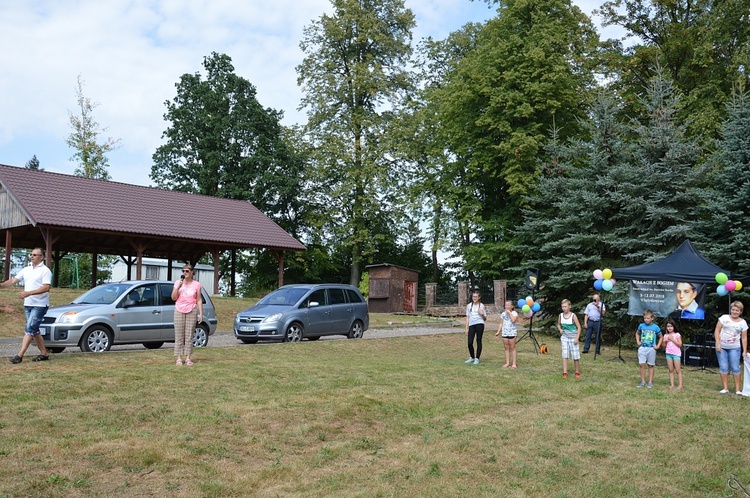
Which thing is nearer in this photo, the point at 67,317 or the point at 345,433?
the point at 345,433

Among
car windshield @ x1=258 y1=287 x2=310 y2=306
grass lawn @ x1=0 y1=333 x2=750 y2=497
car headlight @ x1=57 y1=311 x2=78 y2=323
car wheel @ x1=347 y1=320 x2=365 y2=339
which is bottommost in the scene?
grass lawn @ x1=0 y1=333 x2=750 y2=497

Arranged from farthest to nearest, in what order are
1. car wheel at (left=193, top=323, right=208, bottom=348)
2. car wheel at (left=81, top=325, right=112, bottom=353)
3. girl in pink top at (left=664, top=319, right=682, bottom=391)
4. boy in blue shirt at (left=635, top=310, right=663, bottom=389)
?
car wheel at (left=193, top=323, right=208, bottom=348), car wheel at (left=81, top=325, right=112, bottom=353), boy in blue shirt at (left=635, top=310, right=663, bottom=389), girl in pink top at (left=664, top=319, right=682, bottom=391)

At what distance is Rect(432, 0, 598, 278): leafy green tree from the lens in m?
34.0

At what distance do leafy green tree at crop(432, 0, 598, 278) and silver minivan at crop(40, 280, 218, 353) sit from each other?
2006cm

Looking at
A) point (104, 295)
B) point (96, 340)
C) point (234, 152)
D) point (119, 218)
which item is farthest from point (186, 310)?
point (234, 152)

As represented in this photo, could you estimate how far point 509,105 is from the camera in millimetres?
34312

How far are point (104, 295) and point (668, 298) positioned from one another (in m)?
A: 13.6

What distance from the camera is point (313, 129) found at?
46.2m

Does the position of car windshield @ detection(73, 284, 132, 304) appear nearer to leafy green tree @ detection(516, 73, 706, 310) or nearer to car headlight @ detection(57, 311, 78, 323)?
car headlight @ detection(57, 311, 78, 323)

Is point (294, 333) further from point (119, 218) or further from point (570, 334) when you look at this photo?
point (119, 218)

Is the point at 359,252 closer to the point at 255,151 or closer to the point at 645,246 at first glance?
the point at 255,151

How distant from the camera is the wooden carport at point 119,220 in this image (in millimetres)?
28781

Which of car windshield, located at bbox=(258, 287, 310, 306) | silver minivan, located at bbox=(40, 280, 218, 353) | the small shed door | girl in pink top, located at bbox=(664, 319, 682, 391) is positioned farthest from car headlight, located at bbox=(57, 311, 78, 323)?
the small shed door

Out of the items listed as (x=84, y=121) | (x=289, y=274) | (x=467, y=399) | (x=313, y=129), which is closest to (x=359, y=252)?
(x=289, y=274)
